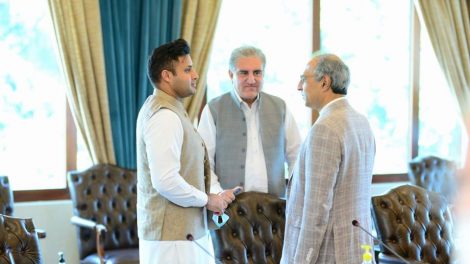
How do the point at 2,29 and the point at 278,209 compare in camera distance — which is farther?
the point at 2,29

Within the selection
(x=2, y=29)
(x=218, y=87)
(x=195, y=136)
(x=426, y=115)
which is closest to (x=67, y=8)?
(x=2, y=29)

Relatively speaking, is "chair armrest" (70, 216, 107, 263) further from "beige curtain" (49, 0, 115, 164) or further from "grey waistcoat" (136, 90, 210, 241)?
"grey waistcoat" (136, 90, 210, 241)

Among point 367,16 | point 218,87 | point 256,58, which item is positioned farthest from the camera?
point 367,16

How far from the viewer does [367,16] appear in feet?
17.5

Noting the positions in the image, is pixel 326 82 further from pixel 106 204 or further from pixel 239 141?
pixel 106 204

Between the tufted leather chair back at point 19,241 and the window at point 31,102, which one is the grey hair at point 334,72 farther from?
the window at point 31,102

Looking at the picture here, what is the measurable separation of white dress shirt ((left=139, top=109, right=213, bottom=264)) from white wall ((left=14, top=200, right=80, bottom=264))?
189 centimetres

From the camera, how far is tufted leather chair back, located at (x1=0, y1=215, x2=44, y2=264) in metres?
2.52

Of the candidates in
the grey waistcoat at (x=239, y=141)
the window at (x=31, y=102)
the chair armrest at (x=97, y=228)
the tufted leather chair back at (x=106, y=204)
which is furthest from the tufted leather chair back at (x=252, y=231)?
the window at (x=31, y=102)

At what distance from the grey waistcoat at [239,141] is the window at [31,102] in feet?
4.77

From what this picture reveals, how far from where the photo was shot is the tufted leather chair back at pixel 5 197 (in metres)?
3.77

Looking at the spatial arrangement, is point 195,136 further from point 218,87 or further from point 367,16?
point 367,16

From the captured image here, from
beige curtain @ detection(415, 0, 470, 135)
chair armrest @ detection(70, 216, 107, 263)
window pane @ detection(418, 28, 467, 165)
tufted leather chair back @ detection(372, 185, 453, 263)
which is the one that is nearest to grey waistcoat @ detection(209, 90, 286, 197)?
tufted leather chair back @ detection(372, 185, 453, 263)

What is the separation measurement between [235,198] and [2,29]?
227cm
